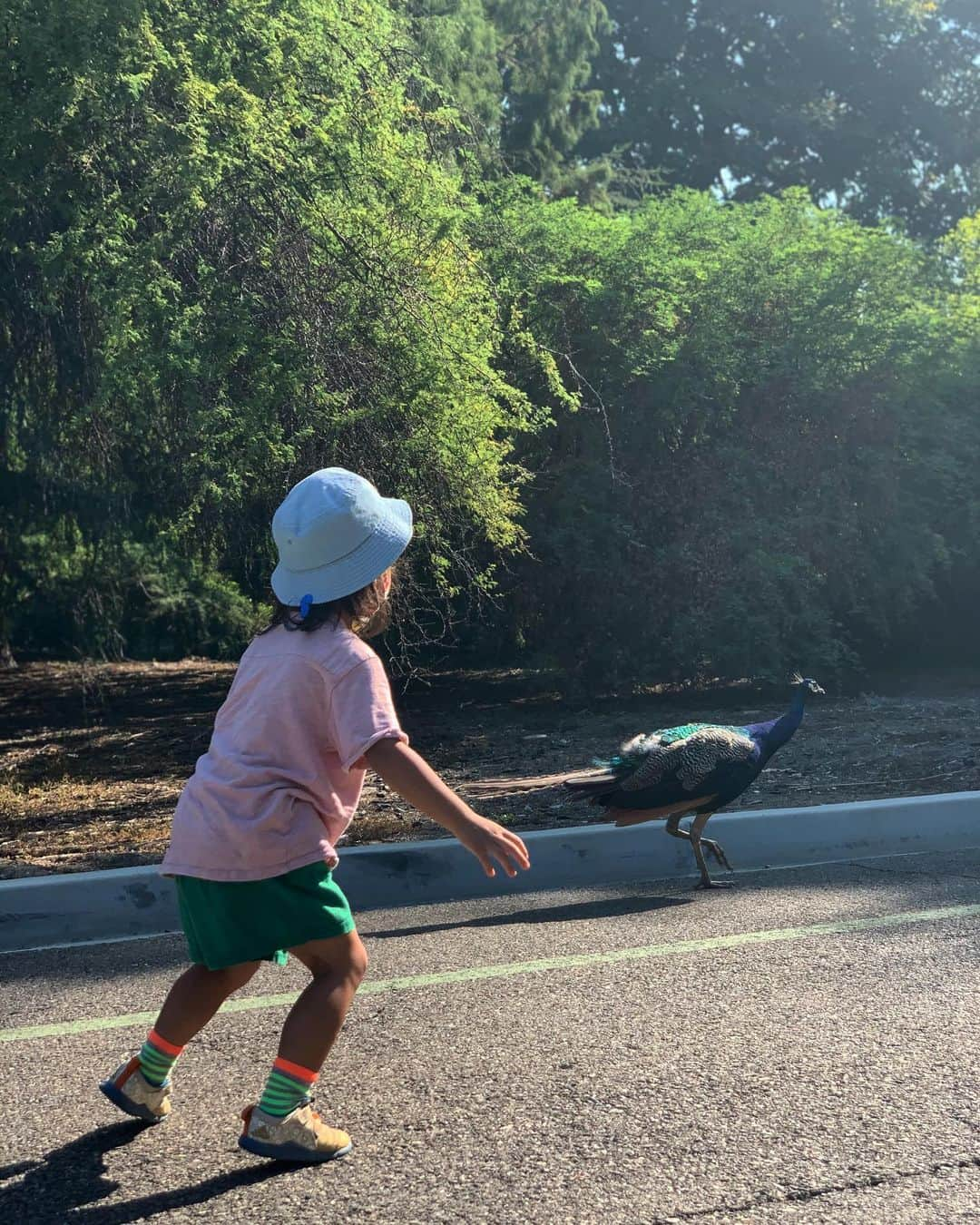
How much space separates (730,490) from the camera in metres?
12.5

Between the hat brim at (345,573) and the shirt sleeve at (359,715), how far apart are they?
223 millimetres

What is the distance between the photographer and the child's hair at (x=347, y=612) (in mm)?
3322

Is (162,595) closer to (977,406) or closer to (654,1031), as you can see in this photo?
(977,406)

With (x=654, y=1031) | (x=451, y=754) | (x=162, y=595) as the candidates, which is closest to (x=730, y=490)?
(x=451, y=754)

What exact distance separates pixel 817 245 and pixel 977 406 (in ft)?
8.58

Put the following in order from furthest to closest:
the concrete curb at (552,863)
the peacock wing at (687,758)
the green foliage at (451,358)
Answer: the green foliage at (451,358)
the peacock wing at (687,758)
the concrete curb at (552,863)

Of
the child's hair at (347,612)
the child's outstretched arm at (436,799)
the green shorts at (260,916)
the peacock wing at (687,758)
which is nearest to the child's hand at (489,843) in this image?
the child's outstretched arm at (436,799)

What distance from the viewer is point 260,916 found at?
321 cm

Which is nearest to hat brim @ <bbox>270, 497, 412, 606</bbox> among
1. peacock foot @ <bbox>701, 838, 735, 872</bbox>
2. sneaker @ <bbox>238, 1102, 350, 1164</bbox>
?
sneaker @ <bbox>238, 1102, 350, 1164</bbox>

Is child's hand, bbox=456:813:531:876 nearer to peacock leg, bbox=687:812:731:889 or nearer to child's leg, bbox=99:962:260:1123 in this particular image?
child's leg, bbox=99:962:260:1123

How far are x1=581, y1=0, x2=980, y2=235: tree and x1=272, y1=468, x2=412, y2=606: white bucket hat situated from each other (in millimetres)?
27323

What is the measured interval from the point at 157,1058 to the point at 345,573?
130 centimetres

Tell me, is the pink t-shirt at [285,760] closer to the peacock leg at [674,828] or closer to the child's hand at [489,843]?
the child's hand at [489,843]

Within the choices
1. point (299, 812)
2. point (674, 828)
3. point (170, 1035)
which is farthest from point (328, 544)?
point (674, 828)
